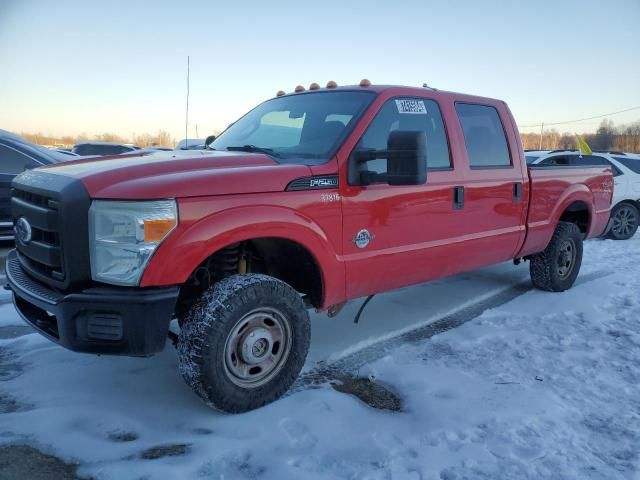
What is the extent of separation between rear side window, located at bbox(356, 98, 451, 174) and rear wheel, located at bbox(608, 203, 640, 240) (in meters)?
7.10

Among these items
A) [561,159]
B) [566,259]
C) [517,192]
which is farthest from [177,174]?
[561,159]

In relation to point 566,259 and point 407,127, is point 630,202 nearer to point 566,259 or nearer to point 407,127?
point 566,259

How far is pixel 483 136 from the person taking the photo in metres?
4.53

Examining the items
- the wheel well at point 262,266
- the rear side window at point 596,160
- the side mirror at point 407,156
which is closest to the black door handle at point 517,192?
the side mirror at point 407,156

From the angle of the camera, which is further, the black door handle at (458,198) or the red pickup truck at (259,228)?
the black door handle at (458,198)

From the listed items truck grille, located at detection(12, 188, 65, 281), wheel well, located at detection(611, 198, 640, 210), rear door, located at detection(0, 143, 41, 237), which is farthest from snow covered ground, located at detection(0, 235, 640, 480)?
wheel well, located at detection(611, 198, 640, 210)

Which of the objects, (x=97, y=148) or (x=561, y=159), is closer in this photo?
(x=561, y=159)

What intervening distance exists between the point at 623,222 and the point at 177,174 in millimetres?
9447

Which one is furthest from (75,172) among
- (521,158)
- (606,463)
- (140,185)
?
(521,158)

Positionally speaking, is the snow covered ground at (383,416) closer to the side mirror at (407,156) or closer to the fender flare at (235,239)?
the fender flare at (235,239)

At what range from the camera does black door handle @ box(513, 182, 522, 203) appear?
4.68 metres

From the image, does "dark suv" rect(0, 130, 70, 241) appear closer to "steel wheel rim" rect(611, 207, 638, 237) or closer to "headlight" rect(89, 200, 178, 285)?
"headlight" rect(89, 200, 178, 285)

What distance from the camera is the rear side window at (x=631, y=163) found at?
1010 cm

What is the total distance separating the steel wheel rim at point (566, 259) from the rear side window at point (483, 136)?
1576mm
